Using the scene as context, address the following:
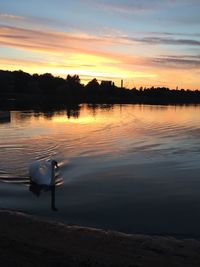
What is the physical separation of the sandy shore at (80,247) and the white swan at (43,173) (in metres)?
4.96

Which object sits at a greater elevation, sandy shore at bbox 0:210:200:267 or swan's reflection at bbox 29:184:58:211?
sandy shore at bbox 0:210:200:267

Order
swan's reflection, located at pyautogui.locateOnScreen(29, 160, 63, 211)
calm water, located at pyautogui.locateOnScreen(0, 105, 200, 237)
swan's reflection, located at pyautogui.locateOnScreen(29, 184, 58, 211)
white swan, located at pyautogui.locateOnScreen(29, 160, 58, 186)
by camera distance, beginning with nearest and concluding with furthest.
A: calm water, located at pyautogui.locateOnScreen(0, 105, 200, 237)
swan's reflection, located at pyautogui.locateOnScreen(29, 184, 58, 211)
swan's reflection, located at pyautogui.locateOnScreen(29, 160, 63, 211)
white swan, located at pyautogui.locateOnScreen(29, 160, 58, 186)

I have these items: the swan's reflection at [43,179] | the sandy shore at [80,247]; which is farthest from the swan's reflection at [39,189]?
the sandy shore at [80,247]

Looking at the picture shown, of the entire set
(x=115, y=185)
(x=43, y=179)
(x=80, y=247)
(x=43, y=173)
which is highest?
(x=80, y=247)

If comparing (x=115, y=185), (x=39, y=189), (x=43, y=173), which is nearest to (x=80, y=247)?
(x=39, y=189)

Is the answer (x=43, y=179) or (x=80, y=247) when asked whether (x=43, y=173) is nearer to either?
(x=43, y=179)

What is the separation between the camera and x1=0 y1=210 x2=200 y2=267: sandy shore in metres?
7.85

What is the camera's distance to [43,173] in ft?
56.1

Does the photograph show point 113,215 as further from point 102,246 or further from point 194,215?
point 102,246

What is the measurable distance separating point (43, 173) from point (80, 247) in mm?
8121

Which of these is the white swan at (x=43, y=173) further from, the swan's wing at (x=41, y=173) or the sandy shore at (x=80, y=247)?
the sandy shore at (x=80, y=247)

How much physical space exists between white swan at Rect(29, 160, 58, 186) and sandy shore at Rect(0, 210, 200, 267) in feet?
16.3

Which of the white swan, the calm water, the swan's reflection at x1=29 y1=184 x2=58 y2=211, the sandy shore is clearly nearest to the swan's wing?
the white swan

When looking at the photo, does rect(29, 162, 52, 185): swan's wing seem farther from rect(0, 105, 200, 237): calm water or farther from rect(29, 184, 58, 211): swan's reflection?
rect(0, 105, 200, 237): calm water
